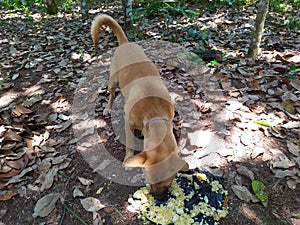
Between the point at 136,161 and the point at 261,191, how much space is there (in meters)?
1.57

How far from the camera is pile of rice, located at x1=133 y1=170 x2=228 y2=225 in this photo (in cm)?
268

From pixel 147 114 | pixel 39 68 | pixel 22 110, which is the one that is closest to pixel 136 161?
pixel 147 114

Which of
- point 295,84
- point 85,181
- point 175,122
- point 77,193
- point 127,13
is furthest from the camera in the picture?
point 127,13

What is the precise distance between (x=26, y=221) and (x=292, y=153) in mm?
3440

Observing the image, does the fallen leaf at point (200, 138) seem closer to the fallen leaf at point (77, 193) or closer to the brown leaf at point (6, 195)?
the fallen leaf at point (77, 193)

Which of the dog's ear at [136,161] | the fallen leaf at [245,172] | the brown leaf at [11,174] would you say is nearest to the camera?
the dog's ear at [136,161]

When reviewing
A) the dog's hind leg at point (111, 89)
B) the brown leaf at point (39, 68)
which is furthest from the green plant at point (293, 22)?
the brown leaf at point (39, 68)

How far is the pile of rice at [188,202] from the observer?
2.68 m

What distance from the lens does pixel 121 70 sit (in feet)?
12.9

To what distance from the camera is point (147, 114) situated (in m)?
2.98

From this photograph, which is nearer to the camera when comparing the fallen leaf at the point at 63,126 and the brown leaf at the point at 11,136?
the brown leaf at the point at 11,136

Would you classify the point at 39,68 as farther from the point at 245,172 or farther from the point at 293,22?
the point at 293,22

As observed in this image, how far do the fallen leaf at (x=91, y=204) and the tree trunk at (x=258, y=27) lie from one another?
4243 mm

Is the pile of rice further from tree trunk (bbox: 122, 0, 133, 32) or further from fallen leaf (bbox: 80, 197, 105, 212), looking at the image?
tree trunk (bbox: 122, 0, 133, 32)
